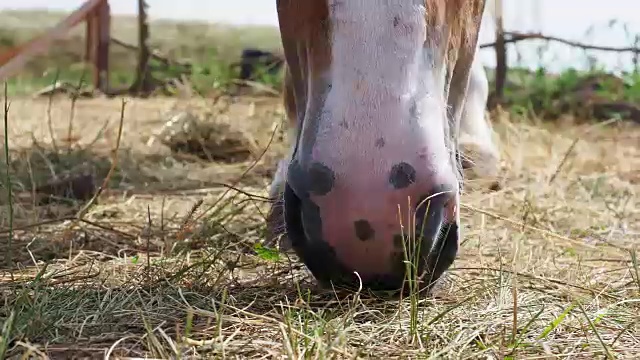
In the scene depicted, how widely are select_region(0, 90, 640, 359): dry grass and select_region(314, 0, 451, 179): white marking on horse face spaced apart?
0.25 meters

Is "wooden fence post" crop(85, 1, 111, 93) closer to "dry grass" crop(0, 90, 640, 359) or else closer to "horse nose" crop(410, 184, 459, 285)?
"dry grass" crop(0, 90, 640, 359)

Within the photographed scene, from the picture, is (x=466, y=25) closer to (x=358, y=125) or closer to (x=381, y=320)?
(x=358, y=125)

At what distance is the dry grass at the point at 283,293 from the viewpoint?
1.12 m

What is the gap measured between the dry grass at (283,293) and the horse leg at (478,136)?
5.1 inches

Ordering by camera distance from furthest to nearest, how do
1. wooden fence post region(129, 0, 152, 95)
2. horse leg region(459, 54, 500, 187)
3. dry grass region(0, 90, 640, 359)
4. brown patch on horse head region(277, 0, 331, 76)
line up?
wooden fence post region(129, 0, 152, 95) < horse leg region(459, 54, 500, 187) < brown patch on horse head region(277, 0, 331, 76) < dry grass region(0, 90, 640, 359)

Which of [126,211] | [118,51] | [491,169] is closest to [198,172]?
[126,211]

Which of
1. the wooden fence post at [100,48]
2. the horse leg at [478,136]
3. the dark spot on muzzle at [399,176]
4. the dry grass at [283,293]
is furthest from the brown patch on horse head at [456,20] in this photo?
the wooden fence post at [100,48]

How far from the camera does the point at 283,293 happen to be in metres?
1.42

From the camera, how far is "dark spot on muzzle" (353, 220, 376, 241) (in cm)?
121

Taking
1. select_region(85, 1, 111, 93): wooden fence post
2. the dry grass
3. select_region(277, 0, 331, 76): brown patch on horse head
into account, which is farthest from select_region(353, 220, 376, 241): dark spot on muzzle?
select_region(85, 1, 111, 93): wooden fence post

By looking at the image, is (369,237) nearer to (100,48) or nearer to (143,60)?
(143,60)

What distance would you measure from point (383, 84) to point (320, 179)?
7.5 inches

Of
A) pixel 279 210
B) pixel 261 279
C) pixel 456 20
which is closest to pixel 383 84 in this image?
pixel 456 20

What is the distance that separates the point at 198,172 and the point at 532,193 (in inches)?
56.0
